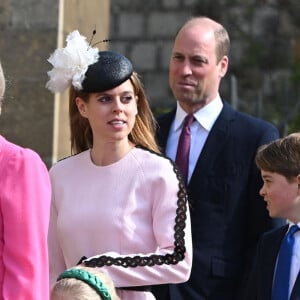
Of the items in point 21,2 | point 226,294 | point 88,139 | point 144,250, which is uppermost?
point 21,2

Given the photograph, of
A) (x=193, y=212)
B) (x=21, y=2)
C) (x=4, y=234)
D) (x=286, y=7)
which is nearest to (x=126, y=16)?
(x=286, y=7)

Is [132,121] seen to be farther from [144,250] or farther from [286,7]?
[286,7]

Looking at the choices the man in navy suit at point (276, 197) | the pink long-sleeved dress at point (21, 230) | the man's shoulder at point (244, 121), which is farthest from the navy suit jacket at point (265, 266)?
the pink long-sleeved dress at point (21, 230)

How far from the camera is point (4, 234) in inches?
150

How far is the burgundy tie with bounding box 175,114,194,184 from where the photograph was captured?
5.34 m

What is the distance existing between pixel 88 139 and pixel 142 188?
1.37 ft

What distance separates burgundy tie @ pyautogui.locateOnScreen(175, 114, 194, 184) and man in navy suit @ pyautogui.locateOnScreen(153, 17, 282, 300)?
0.02m

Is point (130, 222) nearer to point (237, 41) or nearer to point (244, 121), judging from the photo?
point (244, 121)

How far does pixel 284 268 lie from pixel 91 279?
1.04 metres

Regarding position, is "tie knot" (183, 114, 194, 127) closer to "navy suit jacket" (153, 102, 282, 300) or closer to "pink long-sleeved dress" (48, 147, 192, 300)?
"navy suit jacket" (153, 102, 282, 300)

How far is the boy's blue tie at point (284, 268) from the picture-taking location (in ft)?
15.8

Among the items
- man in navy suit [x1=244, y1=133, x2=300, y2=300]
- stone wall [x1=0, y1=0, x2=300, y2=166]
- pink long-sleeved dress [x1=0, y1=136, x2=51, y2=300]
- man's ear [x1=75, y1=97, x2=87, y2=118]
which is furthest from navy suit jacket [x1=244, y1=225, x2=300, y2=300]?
stone wall [x1=0, y1=0, x2=300, y2=166]

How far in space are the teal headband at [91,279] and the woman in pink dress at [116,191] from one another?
24 centimetres

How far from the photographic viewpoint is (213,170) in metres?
5.29
